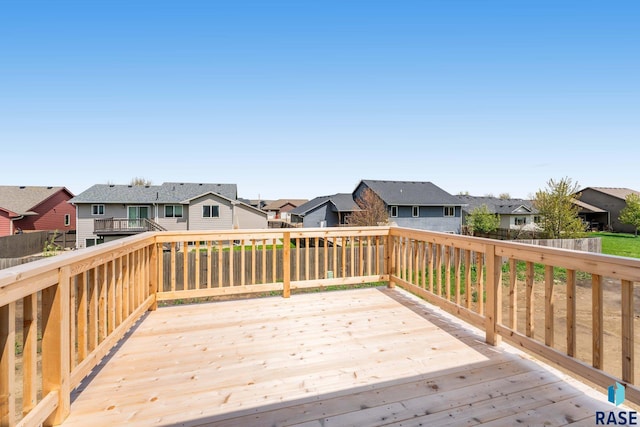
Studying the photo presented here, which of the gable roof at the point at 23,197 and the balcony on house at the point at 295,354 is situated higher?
the gable roof at the point at 23,197

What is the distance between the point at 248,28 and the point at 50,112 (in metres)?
9.51

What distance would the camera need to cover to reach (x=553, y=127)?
12.6 meters

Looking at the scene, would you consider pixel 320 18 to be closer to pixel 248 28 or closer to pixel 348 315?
pixel 248 28

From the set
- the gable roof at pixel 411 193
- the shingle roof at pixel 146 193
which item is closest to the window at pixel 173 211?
the shingle roof at pixel 146 193

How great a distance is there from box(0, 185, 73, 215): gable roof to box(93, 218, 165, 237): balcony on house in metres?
8.31

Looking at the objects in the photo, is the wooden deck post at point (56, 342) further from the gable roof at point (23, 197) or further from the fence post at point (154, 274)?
the gable roof at point (23, 197)

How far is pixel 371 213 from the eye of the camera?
18531 mm

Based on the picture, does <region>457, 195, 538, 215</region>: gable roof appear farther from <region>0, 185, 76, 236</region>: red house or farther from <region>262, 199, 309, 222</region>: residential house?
<region>0, 185, 76, 236</region>: red house

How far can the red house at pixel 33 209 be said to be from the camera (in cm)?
2136

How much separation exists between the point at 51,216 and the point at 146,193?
10303mm

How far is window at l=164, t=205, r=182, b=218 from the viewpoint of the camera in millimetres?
20516

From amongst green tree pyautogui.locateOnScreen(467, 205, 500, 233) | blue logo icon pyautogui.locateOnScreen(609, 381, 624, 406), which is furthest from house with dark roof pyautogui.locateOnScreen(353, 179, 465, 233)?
blue logo icon pyautogui.locateOnScreen(609, 381, 624, 406)

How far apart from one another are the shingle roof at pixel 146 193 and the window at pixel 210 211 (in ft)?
3.67

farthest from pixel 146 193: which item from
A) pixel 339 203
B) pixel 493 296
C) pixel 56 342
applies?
pixel 493 296
